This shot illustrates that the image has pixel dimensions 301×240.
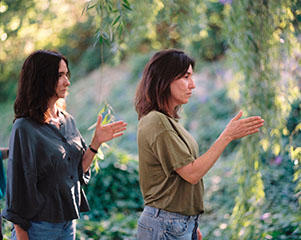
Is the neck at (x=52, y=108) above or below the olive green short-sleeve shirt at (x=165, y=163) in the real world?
above

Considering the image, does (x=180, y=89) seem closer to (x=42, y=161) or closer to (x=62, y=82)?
(x=62, y=82)

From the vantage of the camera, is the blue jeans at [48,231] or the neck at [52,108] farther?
the neck at [52,108]

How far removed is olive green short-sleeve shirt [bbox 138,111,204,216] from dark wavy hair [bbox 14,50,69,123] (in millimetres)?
441

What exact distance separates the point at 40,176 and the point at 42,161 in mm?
67

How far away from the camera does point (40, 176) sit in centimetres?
183

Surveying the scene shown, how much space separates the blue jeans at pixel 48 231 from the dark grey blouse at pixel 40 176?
0.03 metres

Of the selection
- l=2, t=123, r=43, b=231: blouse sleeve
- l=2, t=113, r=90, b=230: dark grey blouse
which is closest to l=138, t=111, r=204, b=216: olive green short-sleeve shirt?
l=2, t=113, r=90, b=230: dark grey blouse

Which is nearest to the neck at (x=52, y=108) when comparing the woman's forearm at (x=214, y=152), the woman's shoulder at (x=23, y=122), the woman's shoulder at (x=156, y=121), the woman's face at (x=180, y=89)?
the woman's shoulder at (x=23, y=122)

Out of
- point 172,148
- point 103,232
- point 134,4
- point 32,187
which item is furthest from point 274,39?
point 103,232

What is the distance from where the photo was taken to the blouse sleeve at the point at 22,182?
5.77ft

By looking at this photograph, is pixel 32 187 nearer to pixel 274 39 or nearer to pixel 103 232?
pixel 274 39

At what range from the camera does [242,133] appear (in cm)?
179

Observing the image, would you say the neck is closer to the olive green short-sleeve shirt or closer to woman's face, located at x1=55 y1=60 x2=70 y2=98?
woman's face, located at x1=55 y1=60 x2=70 y2=98

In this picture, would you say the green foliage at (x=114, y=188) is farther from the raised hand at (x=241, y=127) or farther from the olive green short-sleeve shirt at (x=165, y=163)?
the raised hand at (x=241, y=127)
